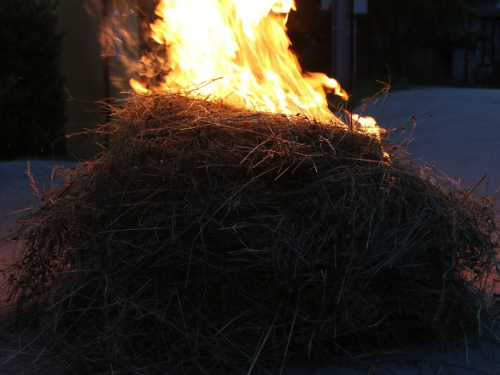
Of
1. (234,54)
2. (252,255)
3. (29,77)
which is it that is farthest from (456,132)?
(252,255)

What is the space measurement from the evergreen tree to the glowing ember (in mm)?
6397

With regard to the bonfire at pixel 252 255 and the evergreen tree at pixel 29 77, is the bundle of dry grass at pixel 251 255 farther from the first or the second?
the evergreen tree at pixel 29 77

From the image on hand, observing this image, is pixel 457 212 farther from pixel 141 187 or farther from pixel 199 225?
pixel 141 187

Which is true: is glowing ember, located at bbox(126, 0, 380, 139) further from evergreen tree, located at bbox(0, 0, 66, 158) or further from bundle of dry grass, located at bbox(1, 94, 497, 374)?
evergreen tree, located at bbox(0, 0, 66, 158)

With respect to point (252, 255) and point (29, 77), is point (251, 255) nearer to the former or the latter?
point (252, 255)

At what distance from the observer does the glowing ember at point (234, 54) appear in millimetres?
4613

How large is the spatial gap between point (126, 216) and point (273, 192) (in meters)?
0.80

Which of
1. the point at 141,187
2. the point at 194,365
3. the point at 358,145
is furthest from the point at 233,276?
the point at 358,145

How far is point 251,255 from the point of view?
10.8 ft

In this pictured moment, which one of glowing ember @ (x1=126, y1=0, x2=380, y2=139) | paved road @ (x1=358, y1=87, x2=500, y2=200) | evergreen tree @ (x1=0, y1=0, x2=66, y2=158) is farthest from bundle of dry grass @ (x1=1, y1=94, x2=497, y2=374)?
evergreen tree @ (x1=0, y1=0, x2=66, y2=158)

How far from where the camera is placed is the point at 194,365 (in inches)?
125


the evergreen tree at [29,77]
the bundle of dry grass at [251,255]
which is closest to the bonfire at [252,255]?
the bundle of dry grass at [251,255]

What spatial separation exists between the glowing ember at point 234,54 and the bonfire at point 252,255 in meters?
0.83

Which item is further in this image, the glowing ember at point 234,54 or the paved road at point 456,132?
the paved road at point 456,132
